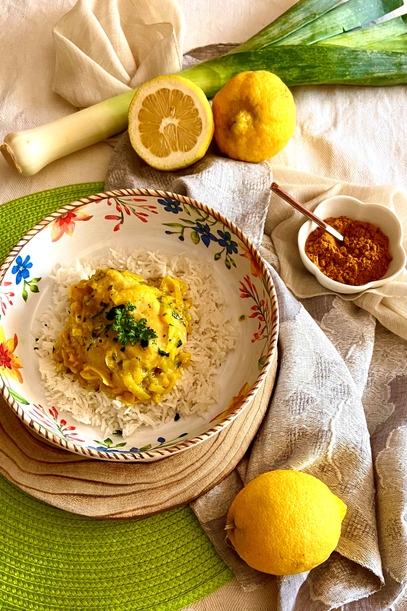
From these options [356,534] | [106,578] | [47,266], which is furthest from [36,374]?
[356,534]

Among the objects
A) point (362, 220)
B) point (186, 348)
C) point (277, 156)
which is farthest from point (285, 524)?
point (277, 156)

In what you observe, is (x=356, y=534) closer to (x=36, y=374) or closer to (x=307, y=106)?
(x=36, y=374)

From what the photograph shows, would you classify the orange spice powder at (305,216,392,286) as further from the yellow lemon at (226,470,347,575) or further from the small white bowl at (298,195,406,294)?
the yellow lemon at (226,470,347,575)

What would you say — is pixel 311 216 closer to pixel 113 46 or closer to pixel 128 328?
pixel 128 328

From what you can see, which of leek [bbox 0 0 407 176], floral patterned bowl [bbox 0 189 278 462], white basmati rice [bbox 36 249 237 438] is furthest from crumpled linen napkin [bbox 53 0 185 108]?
white basmati rice [bbox 36 249 237 438]

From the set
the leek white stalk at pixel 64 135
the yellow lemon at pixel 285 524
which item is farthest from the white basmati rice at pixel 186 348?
the leek white stalk at pixel 64 135

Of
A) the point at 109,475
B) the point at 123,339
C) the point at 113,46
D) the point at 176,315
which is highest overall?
the point at 113,46
